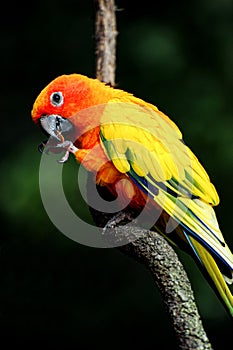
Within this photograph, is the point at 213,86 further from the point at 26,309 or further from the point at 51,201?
the point at 26,309

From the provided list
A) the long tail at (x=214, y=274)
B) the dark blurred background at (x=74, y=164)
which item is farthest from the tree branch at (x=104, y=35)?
the dark blurred background at (x=74, y=164)

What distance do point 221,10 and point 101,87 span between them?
194cm

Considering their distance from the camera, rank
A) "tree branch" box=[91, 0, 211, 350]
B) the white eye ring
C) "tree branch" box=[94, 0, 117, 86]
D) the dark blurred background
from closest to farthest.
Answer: "tree branch" box=[91, 0, 211, 350]
the white eye ring
"tree branch" box=[94, 0, 117, 86]
the dark blurred background

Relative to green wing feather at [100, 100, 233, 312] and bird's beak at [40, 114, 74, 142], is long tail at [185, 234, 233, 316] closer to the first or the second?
green wing feather at [100, 100, 233, 312]

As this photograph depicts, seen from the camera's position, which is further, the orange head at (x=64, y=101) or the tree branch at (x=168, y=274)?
the orange head at (x=64, y=101)

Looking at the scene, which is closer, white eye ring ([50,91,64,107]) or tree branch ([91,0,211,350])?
tree branch ([91,0,211,350])

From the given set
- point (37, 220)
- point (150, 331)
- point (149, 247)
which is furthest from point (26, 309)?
point (149, 247)

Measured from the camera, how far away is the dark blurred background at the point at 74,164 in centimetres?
329

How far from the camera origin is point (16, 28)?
149 inches

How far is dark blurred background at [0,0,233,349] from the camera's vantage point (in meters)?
3.29

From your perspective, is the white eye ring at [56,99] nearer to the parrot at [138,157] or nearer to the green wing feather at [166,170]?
the parrot at [138,157]

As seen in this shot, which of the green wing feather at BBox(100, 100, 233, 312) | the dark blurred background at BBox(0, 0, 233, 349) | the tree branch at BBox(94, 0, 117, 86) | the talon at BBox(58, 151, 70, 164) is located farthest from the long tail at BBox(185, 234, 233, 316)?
the dark blurred background at BBox(0, 0, 233, 349)

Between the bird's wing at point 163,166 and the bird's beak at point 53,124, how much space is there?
9cm

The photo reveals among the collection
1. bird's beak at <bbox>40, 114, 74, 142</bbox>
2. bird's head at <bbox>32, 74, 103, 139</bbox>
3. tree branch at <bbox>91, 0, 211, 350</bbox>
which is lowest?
tree branch at <bbox>91, 0, 211, 350</bbox>
